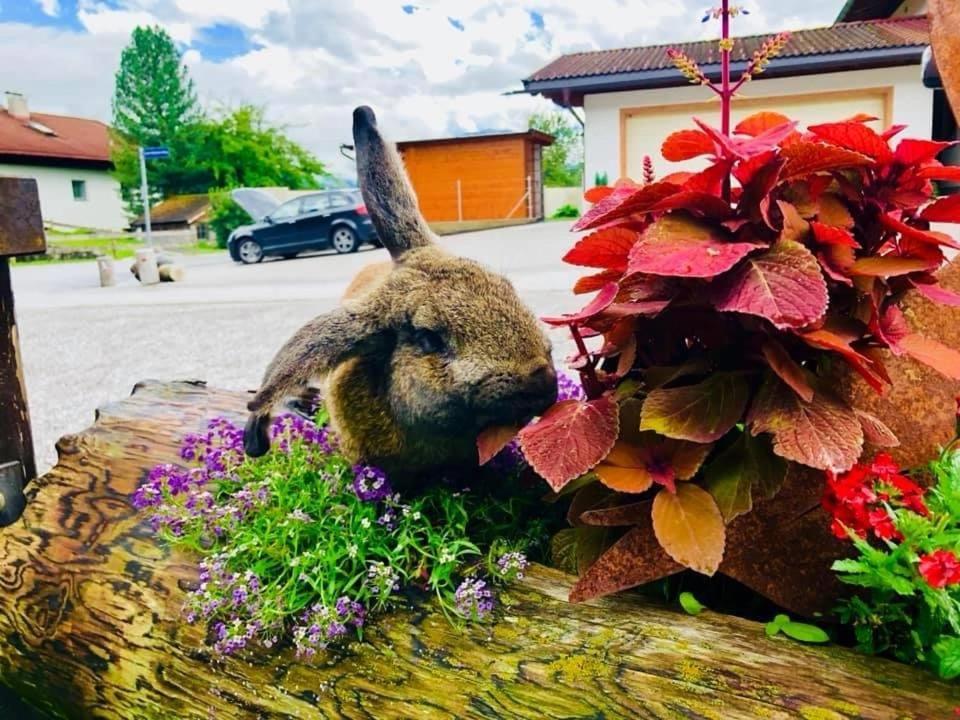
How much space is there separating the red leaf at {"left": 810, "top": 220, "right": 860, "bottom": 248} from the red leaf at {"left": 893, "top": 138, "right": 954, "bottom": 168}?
18 cm

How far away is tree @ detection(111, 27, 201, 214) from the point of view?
1414 inches

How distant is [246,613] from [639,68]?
32.1 feet

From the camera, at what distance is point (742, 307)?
1163 millimetres

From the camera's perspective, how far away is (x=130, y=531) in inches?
86.2

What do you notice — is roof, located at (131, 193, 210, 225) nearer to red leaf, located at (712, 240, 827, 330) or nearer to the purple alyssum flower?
the purple alyssum flower

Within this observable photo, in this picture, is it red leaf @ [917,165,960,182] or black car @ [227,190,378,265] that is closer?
red leaf @ [917,165,960,182]

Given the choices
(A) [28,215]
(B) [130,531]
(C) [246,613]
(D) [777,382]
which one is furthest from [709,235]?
(A) [28,215]

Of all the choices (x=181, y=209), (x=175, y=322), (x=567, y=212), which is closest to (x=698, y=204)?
(x=175, y=322)

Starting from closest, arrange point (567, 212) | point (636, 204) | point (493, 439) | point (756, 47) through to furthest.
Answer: point (636, 204) → point (493, 439) → point (756, 47) → point (567, 212)

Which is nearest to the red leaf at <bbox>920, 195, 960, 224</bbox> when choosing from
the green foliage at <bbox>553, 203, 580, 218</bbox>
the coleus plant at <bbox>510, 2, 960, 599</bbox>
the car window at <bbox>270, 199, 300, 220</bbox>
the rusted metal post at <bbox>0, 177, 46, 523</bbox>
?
the coleus plant at <bbox>510, 2, 960, 599</bbox>

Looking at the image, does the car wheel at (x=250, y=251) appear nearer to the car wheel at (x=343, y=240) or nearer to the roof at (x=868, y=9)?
the car wheel at (x=343, y=240)

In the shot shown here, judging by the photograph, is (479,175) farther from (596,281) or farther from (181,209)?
(596,281)

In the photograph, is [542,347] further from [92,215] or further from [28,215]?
[92,215]

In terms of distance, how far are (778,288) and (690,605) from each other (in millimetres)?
636
